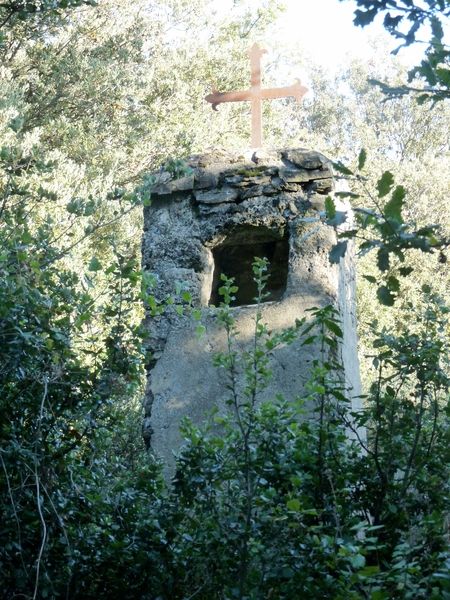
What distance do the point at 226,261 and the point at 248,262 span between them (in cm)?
12

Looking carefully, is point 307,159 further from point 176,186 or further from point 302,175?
point 176,186

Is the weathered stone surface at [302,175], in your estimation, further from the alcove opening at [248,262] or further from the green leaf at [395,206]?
the green leaf at [395,206]

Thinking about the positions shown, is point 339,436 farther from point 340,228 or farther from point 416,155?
point 416,155

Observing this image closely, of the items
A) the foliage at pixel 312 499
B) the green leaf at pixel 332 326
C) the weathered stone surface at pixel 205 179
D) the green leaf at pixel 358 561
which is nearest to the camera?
the green leaf at pixel 358 561

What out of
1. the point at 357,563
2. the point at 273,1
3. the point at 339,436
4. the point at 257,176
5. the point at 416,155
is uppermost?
the point at 416,155

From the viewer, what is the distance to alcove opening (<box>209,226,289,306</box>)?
497 cm

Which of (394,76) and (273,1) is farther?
(394,76)

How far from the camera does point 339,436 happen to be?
3.09 metres

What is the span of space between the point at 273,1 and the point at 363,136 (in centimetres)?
860

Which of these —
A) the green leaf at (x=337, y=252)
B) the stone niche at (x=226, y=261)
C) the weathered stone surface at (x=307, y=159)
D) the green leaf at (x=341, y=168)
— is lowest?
the green leaf at (x=337, y=252)

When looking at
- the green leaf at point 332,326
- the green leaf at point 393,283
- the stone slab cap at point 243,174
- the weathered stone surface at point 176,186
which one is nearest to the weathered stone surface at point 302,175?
the stone slab cap at point 243,174

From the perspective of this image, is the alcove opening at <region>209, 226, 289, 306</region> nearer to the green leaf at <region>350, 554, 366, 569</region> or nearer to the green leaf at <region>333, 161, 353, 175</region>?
the green leaf at <region>333, 161, 353, 175</region>

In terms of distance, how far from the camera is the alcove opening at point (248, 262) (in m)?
4.97

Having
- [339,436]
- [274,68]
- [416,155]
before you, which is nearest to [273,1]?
[274,68]
